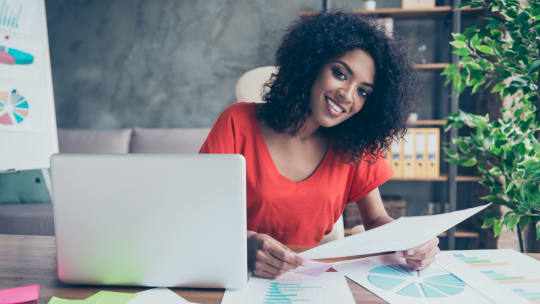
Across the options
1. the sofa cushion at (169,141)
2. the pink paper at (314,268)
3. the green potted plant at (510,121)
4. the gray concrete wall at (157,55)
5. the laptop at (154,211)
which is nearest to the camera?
the laptop at (154,211)

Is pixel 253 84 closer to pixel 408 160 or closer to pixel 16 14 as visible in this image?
pixel 16 14

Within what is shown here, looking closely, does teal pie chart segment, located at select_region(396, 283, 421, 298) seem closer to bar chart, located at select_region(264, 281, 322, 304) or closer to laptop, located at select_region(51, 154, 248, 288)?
A: bar chart, located at select_region(264, 281, 322, 304)

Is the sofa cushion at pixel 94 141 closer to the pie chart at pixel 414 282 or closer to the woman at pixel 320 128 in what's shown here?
the woman at pixel 320 128

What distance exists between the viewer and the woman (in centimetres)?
107

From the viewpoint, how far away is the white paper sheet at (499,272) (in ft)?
2.04

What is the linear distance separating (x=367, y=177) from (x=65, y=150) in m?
2.45

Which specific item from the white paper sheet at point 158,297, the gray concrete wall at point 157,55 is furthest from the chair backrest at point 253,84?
the gray concrete wall at point 157,55

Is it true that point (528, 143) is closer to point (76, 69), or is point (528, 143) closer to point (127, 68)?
point (127, 68)

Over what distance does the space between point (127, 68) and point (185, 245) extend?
290 centimetres

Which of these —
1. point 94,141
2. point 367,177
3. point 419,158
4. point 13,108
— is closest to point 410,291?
Answer: point 367,177

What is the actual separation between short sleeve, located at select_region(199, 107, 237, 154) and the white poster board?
1.16 m

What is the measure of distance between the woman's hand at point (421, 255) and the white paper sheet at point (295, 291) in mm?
150

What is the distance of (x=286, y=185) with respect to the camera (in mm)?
1070

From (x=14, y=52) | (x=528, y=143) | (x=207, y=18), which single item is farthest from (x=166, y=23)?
(x=528, y=143)
